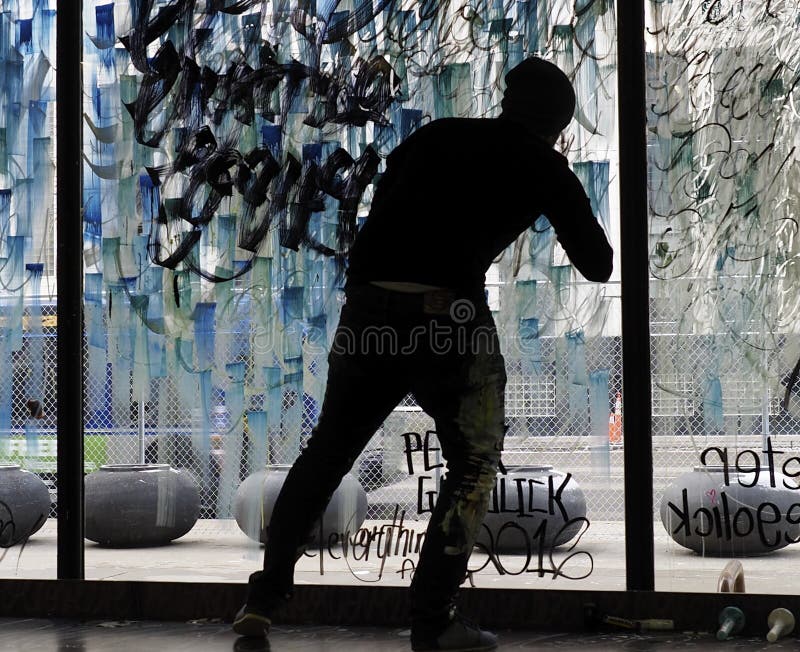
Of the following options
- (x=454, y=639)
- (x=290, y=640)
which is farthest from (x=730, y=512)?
(x=290, y=640)

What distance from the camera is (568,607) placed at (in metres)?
2.99

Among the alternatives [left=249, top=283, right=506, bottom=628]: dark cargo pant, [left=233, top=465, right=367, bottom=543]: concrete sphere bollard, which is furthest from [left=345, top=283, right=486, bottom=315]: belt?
[left=233, top=465, right=367, bottom=543]: concrete sphere bollard

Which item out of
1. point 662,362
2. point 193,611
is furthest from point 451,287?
point 193,611

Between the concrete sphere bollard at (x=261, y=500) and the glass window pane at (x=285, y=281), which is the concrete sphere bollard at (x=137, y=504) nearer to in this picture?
the glass window pane at (x=285, y=281)

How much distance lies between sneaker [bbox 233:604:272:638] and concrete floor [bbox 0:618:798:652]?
2.1 inches

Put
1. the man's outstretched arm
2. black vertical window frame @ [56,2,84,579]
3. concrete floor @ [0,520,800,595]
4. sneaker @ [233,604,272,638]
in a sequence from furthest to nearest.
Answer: black vertical window frame @ [56,2,84,579] → concrete floor @ [0,520,800,595] → sneaker @ [233,604,272,638] → the man's outstretched arm

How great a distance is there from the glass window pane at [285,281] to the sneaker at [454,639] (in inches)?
25.1

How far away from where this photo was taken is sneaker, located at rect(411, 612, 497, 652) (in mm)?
2469

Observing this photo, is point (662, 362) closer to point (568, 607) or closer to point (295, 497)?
point (568, 607)

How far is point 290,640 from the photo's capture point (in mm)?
2854

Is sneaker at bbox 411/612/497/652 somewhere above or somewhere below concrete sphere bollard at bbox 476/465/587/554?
below

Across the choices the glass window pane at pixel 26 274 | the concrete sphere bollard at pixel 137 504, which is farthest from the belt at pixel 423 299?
the glass window pane at pixel 26 274

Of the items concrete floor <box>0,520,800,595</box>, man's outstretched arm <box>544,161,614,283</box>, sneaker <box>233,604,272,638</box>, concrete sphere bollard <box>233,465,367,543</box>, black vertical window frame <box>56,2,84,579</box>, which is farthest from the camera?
black vertical window frame <box>56,2,84,579</box>

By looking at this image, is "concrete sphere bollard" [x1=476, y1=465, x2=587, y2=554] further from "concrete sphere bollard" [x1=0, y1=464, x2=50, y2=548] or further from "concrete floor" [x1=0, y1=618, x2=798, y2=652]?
"concrete sphere bollard" [x1=0, y1=464, x2=50, y2=548]
